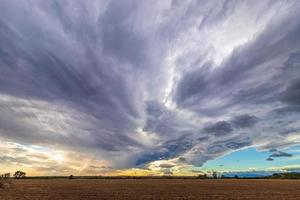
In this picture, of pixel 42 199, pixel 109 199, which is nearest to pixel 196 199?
pixel 109 199

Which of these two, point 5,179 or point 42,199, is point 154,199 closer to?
point 42,199

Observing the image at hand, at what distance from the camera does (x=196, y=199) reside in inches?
2047

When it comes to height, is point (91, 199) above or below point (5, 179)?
below

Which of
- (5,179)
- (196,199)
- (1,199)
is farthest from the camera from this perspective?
(5,179)

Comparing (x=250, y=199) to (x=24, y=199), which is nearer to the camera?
(x=24, y=199)

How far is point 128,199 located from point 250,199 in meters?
21.7

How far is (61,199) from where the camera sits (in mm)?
49906

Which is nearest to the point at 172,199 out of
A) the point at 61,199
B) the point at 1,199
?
the point at 61,199

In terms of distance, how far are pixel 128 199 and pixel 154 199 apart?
4.27 m

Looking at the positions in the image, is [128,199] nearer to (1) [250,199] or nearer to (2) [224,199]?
(2) [224,199]

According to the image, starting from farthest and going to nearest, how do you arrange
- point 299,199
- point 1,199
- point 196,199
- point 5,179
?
point 5,179 < point 299,199 < point 196,199 < point 1,199

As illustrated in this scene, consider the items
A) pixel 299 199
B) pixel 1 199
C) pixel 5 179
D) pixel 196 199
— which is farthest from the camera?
pixel 5 179

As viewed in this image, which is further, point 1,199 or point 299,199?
point 299,199

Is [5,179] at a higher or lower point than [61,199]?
higher
